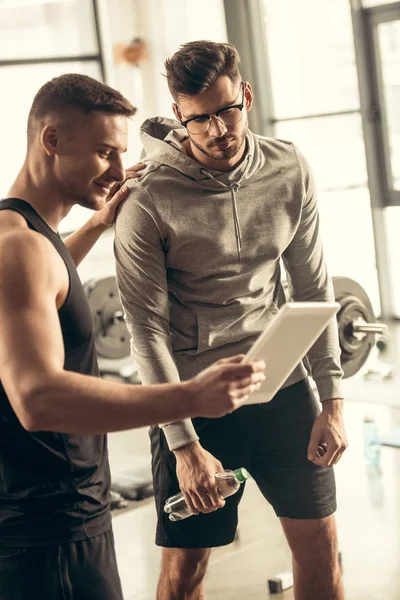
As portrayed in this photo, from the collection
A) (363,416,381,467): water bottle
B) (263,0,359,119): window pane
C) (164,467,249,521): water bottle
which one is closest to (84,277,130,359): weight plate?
(363,416,381,467): water bottle

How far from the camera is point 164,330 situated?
1967 millimetres

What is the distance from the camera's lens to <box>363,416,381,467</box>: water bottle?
12.5 feet

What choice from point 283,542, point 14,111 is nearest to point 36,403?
point 283,542

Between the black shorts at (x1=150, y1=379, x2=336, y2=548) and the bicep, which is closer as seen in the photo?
the bicep

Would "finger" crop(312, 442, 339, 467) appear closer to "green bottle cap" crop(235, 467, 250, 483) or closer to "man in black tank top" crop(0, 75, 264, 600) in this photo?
"green bottle cap" crop(235, 467, 250, 483)

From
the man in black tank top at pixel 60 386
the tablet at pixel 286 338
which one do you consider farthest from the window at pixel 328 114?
the man in black tank top at pixel 60 386

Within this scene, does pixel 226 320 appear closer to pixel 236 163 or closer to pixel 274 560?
pixel 236 163

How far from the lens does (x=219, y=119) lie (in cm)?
193

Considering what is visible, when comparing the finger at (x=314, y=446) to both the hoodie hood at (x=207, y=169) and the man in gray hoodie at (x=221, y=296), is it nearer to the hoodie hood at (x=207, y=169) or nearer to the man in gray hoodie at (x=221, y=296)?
the man in gray hoodie at (x=221, y=296)

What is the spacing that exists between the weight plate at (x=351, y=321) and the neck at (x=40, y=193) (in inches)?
80.9

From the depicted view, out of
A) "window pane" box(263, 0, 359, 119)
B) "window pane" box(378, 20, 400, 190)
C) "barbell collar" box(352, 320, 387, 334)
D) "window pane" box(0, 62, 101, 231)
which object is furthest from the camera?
"window pane" box(263, 0, 359, 119)

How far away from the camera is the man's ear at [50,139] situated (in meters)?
1.51

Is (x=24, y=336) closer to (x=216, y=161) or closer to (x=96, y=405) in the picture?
(x=96, y=405)

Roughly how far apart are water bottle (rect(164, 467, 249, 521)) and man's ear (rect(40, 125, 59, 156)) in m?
0.79
